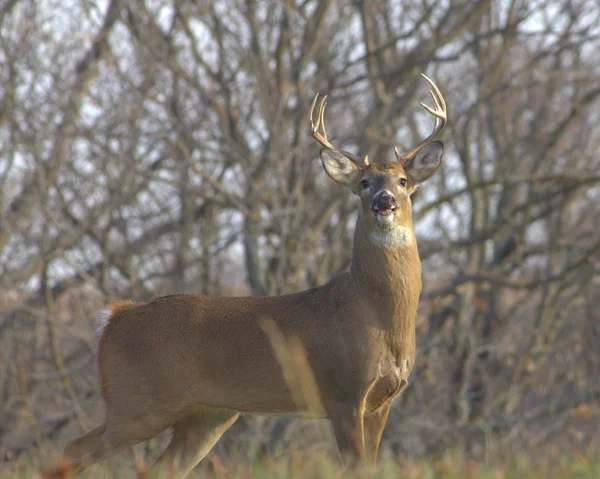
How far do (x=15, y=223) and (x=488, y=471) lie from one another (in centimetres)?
875

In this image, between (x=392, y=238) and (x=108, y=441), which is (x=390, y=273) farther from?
(x=108, y=441)

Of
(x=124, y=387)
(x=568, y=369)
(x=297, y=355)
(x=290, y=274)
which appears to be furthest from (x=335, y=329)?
(x=568, y=369)

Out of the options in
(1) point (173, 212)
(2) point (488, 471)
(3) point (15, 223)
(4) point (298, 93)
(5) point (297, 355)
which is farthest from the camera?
(1) point (173, 212)

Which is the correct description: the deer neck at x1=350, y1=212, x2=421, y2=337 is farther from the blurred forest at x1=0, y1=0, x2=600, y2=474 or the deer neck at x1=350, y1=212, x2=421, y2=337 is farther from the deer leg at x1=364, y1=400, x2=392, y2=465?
the blurred forest at x1=0, y1=0, x2=600, y2=474

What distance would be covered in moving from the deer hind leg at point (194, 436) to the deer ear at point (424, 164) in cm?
188

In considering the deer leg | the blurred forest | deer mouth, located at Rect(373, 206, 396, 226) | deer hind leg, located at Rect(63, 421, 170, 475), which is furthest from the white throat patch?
the blurred forest

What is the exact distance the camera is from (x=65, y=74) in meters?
11.4

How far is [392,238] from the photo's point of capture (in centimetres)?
595

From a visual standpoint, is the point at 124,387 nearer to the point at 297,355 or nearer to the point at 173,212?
the point at 297,355

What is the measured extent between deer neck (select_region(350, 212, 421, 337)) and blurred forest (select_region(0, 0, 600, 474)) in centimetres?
412

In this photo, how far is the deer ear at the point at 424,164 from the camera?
6.39 m

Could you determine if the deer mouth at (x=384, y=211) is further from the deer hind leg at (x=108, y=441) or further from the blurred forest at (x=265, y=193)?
the blurred forest at (x=265, y=193)

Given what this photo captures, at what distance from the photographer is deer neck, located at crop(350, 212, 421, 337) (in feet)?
19.0

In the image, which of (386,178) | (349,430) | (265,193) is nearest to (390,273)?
(386,178)
